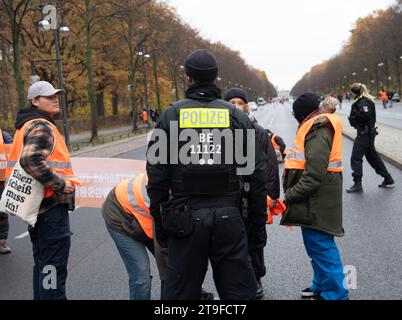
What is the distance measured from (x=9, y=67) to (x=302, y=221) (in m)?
35.6

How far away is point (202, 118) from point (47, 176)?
1508 mm

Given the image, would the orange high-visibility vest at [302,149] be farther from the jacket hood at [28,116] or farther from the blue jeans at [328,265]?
the jacket hood at [28,116]

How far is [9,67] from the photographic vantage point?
36.1 m

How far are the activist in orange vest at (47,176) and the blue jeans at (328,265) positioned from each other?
203cm

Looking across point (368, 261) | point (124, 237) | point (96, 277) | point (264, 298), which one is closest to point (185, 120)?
point (124, 237)

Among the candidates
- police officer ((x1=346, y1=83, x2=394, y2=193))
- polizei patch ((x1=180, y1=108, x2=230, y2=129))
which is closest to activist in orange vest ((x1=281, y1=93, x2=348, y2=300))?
polizei patch ((x1=180, y1=108, x2=230, y2=129))

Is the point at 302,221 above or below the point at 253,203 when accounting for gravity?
below

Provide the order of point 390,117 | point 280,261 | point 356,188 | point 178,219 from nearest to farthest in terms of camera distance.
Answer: point 178,219 < point 280,261 < point 356,188 < point 390,117

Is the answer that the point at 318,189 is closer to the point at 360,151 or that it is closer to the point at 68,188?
the point at 68,188

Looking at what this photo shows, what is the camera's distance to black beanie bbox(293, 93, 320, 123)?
434cm

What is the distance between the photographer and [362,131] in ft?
30.7

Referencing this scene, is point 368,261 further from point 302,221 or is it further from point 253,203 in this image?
point 253,203

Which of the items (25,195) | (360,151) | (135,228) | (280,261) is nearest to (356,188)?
(360,151)

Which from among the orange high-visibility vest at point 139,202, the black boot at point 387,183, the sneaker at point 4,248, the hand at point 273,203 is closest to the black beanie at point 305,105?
the hand at point 273,203
